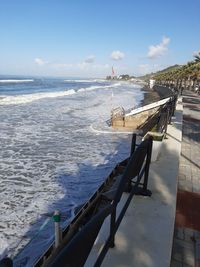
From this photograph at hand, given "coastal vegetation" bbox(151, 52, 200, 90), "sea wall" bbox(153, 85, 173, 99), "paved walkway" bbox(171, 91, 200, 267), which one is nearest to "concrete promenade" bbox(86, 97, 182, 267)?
"paved walkway" bbox(171, 91, 200, 267)

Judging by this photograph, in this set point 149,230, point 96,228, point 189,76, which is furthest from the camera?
point 189,76

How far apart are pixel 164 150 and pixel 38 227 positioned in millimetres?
3469

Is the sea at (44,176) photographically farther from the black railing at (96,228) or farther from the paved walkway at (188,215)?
the paved walkway at (188,215)

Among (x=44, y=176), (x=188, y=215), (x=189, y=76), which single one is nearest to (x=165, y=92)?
(x=189, y=76)

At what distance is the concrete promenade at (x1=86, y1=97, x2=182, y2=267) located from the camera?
2.81m

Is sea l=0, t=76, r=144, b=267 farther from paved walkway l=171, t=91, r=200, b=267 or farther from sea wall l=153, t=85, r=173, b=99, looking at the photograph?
sea wall l=153, t=85, r=173, b=99

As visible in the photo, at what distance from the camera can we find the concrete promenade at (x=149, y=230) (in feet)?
9.23

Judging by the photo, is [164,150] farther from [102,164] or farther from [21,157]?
[21,157]

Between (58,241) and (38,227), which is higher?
(58,241)

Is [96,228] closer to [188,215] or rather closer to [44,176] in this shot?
[188,215]

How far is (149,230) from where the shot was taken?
337cm

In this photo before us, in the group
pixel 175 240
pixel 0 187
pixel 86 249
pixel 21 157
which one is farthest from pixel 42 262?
pixel 21 157

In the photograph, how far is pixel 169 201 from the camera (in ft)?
13.8

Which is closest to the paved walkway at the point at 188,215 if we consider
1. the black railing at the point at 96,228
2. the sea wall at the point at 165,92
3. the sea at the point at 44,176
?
the black railing at the point at 96,228
